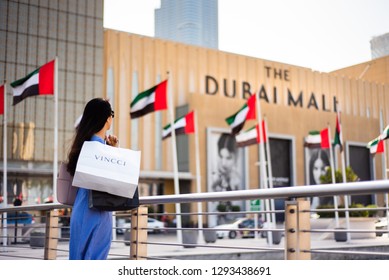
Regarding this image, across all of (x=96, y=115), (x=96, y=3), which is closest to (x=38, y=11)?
(x=96, y=3)

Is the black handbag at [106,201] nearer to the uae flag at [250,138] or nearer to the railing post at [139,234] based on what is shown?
the railing post at [139,234]

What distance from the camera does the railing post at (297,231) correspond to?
407 cm

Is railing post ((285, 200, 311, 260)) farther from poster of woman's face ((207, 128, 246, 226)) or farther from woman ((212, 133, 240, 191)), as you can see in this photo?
woman ((212, 133, 240, 191))

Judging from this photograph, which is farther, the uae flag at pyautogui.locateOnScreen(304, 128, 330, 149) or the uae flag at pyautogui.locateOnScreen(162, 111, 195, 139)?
the uae flag at pyautogui.locateOnScreen(304, 128, 330, 149)

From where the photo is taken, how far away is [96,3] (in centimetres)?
3881

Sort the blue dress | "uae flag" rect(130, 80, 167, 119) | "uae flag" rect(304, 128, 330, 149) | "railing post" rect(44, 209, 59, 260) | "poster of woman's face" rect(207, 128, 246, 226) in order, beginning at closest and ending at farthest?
the blue dress, "railing post" rect(44, 209, 59, 260), "uae flag" rect(130, 80, 167, 119), "uae flag" rect(304, 128, 330, 149), "poster of woman's face" rect(207, 128, 246, 226)

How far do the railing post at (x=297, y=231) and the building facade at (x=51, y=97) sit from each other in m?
30.6

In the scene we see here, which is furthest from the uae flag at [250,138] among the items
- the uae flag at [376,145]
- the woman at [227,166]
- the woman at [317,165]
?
the woman at [317,165]

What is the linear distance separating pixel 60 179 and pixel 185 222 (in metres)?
36.3

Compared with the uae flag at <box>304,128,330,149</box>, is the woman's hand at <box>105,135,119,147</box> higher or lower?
lower

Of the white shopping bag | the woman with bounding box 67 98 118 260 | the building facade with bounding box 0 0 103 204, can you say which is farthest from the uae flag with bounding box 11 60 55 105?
the building facade with bounding box 0 0 103 204

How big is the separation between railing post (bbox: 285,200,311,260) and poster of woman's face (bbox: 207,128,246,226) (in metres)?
37.5

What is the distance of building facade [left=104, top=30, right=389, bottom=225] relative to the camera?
42.7 m

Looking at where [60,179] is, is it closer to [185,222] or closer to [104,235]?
[104,235]
